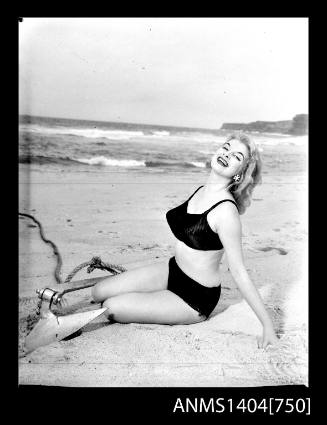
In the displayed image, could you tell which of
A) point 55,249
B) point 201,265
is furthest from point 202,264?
point 55,249

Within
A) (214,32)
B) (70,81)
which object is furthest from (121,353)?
(214,32)

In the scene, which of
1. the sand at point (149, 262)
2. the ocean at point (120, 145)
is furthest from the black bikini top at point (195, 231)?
the ocean at point (120, 145)

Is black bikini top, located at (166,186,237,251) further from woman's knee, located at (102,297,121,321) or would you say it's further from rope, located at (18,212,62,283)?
rope, located at (18,212,62,283)

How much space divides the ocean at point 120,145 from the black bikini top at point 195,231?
236 mm

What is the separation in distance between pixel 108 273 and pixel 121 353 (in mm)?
398

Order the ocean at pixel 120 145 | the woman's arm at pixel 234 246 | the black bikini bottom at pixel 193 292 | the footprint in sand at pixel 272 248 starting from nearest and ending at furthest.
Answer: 1. the woman's arm at pixel 234 246
2. the black bikini bottom at pixel 193 292
3. the ocean at pixel 120 145
4. the footprint in sand at pixel 272 248

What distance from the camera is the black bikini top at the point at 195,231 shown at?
225 centimetres

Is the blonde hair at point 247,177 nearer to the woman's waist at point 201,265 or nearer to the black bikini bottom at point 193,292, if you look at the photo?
the woman's waist at point 201,265

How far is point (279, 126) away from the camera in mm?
2480

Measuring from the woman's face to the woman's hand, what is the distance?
0.67 metres

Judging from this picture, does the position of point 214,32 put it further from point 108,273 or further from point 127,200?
point 108,273

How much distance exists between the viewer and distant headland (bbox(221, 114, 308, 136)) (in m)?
2.45
